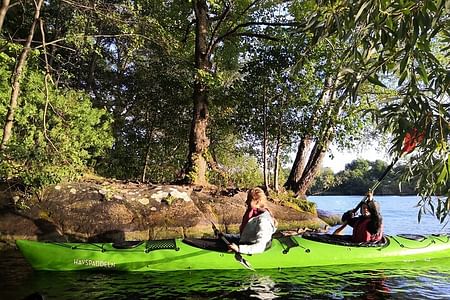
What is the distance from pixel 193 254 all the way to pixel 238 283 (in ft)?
3.42

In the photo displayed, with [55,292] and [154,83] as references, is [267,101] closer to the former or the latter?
[154,83]

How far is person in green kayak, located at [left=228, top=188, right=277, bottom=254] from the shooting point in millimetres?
8023

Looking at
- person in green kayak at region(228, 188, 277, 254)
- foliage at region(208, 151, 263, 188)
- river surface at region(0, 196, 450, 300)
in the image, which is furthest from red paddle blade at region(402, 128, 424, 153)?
foliage at region(208, 151, 263, 188)

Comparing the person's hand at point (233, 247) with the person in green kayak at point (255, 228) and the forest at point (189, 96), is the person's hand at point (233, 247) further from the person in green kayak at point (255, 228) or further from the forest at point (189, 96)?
the forest at point (189, 96)

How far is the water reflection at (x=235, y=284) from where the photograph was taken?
6586 millimetres

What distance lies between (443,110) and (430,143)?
22 centimetres

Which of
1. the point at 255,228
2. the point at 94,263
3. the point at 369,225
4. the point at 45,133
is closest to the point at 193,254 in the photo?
the point at 255,228

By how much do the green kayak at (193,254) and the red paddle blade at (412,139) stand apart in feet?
17.9

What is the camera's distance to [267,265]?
8.16m

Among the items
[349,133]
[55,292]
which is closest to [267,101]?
[349,133]

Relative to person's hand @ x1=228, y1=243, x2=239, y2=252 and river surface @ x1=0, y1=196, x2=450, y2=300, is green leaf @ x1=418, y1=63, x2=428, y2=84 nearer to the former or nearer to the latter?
river surface @ x1=0, y1=196, x2=450, y2=300

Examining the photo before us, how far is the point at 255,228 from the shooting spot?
26.7 feet

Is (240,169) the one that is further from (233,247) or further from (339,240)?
(233,247)

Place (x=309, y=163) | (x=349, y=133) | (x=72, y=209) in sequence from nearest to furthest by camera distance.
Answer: (x=72, y=209) → (x=349, y=133) → (x=309, y=163)
